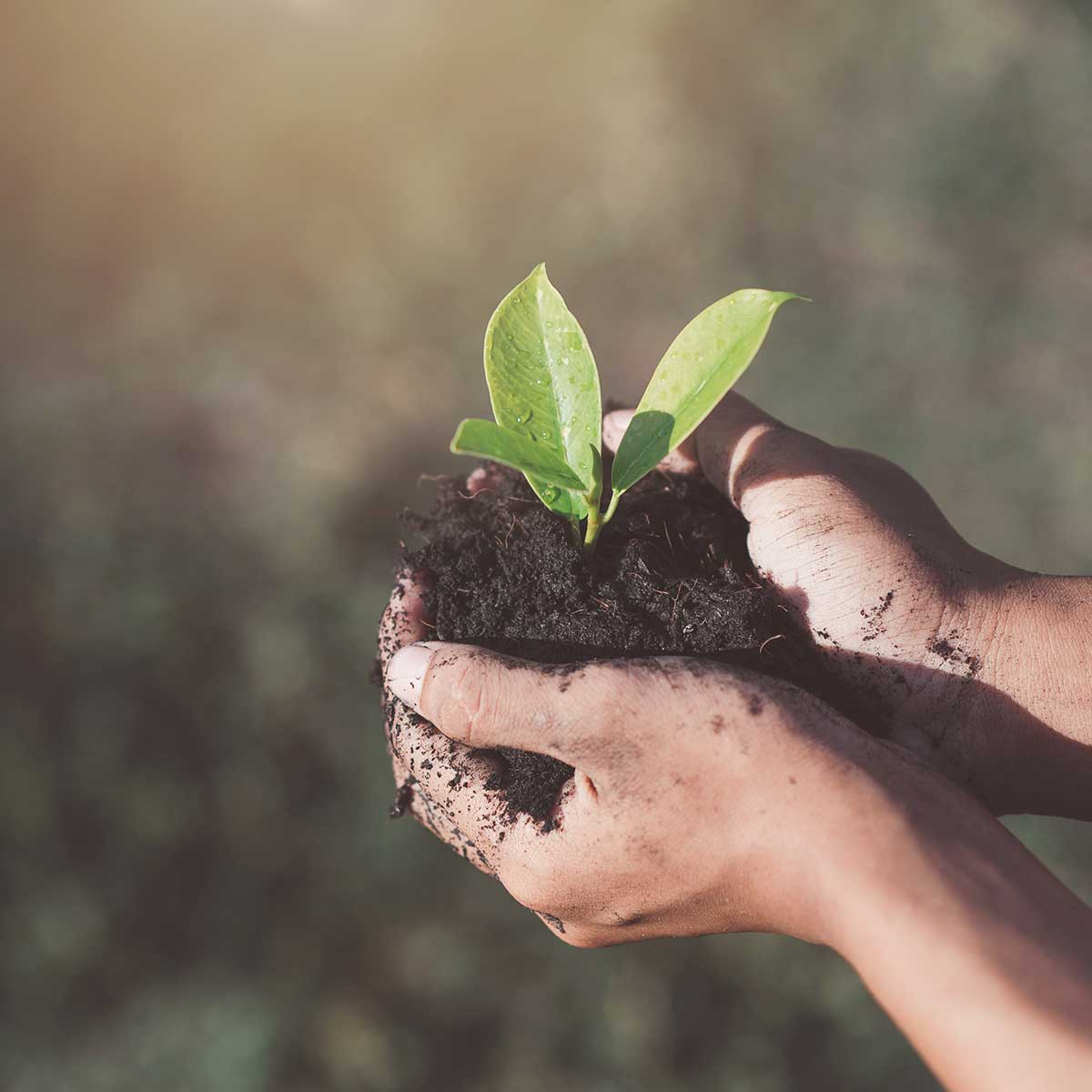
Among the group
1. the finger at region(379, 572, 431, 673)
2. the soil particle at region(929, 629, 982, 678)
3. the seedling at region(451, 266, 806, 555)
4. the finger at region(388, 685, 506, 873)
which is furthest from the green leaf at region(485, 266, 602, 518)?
the soil particle at region(929, 629, 982, 678)

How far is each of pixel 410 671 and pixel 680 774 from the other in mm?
331

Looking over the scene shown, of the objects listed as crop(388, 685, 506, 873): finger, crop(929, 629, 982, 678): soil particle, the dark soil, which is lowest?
crop(388, 685, 506, 873): finger

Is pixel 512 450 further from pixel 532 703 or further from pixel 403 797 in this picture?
pixel 403 797

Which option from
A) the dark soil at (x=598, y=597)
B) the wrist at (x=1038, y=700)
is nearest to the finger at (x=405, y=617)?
the dark soil at (x=598, y=597)

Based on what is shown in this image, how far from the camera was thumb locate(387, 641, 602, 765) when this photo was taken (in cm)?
90

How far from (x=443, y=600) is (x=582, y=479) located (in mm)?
242

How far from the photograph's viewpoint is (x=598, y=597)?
107 cm

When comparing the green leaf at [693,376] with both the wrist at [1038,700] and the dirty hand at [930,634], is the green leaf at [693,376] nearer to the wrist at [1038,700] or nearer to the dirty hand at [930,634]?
the dirty hand at [930,634]

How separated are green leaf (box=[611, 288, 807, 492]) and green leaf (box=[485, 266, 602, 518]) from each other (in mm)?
54

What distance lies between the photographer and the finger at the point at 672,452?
4.33 ft

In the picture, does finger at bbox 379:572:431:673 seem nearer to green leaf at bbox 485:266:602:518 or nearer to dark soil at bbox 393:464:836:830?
dark soil at bbox 393:464:836:830

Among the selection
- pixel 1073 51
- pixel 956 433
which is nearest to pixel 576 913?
pixel 956 433

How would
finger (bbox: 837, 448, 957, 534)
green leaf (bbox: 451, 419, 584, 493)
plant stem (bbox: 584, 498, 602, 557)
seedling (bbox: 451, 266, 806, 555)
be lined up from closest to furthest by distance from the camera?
green leaf (bbox: 451, 419, 584, 493)
seedling (bbox: 451, 266, 806, 555)
plant stem (bbox: 584, 498, 602, 557)
finger (bbox: 837, 448, 957, 534)

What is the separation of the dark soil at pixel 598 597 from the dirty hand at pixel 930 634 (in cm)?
6
